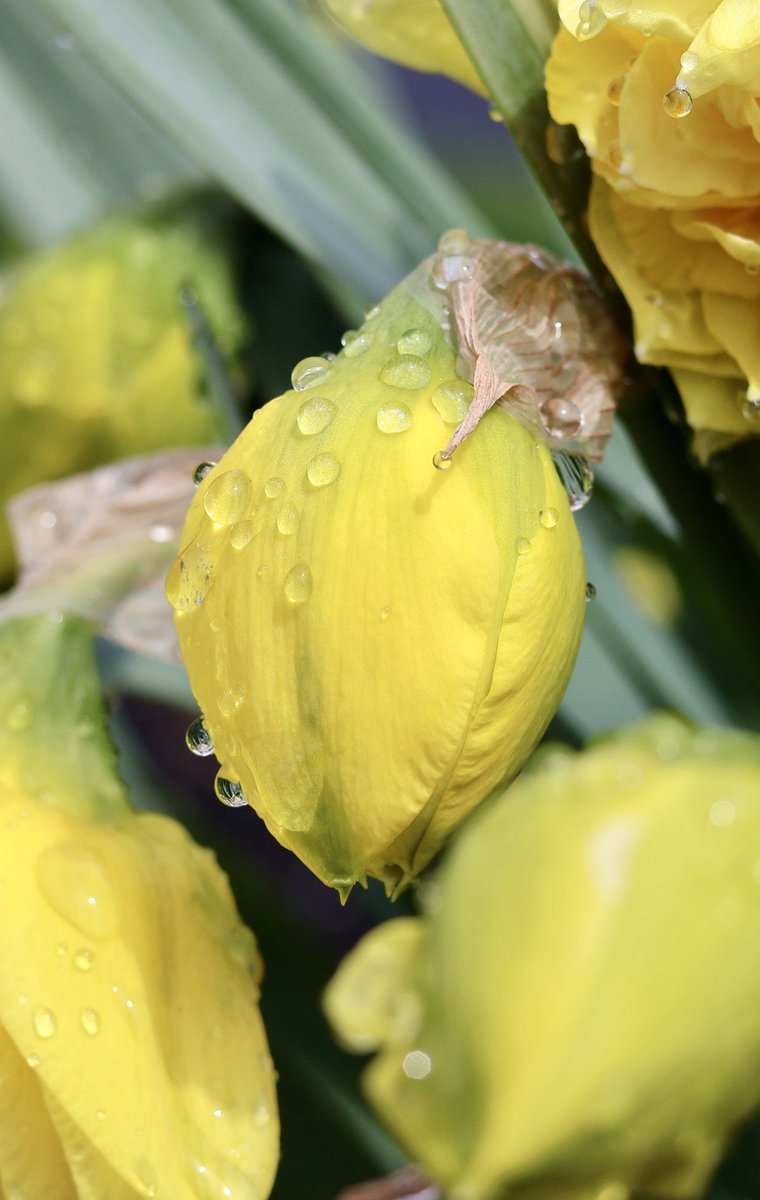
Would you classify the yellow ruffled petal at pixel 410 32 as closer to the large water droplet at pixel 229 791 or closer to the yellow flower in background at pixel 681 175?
the yellow flower in background at pixel 681 175

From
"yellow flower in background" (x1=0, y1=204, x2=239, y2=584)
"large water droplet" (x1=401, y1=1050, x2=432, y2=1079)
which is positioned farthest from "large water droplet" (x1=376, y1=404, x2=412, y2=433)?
"yellow flower in background" (x1=0, y1=204, x2=239, y2=584)

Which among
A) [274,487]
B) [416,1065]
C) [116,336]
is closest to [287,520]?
[274,487]

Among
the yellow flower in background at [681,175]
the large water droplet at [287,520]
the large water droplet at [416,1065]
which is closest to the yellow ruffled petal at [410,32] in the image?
the yellow flower in background at [681,175]

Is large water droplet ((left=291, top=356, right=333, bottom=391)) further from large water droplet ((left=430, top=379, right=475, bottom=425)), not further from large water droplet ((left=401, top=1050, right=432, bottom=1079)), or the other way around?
large water droplet ((left=401, top=1050, right=432, bottom=1079))

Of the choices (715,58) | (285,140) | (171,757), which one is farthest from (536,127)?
(171,757)

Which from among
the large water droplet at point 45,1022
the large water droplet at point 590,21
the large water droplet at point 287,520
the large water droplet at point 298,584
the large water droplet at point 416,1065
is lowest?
the large water droplet at point 45,1022

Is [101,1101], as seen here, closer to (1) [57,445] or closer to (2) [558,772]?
(2) [558,772]
